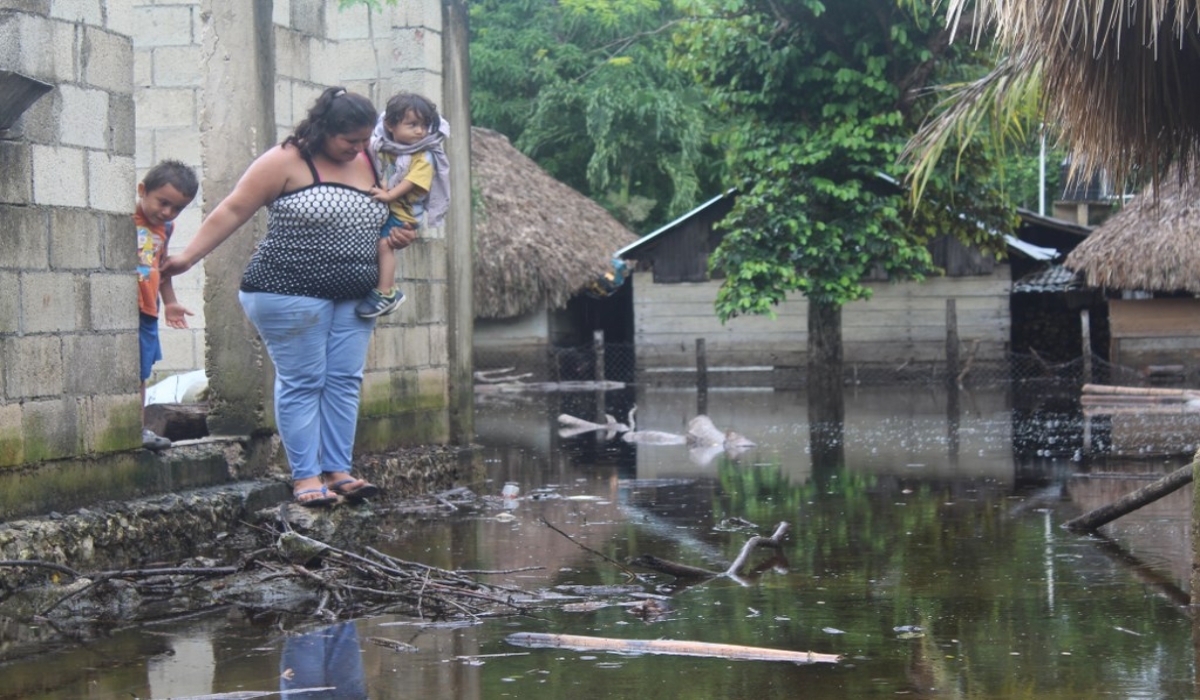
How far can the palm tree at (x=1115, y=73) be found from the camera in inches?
257

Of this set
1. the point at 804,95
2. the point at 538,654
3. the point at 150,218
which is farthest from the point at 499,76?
the point at 538,654

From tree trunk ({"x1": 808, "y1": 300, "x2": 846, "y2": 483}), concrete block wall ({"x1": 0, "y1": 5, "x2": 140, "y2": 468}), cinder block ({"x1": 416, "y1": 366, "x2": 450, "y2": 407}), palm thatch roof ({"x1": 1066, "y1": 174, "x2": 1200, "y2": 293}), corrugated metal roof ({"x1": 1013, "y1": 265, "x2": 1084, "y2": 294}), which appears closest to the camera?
concrete block wall ({"x1": 0, "y1": 5, "x2": 140, "y2": 468})

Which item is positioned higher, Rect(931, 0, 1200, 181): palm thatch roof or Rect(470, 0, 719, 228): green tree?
Rect(470, 0, 719, 228): green tree

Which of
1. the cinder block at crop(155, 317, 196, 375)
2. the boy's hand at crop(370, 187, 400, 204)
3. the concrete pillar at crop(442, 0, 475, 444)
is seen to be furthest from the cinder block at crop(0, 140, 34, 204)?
the cinder block at crop(155, 317, 196, 375)

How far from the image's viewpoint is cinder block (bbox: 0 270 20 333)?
5.91 m

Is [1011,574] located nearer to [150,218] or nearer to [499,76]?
[150,218]

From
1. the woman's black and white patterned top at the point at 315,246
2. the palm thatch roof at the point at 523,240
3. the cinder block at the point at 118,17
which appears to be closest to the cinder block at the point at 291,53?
the woman's black and white patterned top at the point at 315,246

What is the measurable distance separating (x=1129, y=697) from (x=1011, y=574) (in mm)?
2025

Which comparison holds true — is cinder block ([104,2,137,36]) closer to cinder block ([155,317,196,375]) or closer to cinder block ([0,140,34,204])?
cinder block ([0,140,34,204])

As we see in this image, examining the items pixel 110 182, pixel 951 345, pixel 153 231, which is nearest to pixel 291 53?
pixel 153 231

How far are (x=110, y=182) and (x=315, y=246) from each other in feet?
3.05

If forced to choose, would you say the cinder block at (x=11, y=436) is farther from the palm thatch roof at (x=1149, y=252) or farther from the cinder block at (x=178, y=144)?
the palm thatch roof at (x=1149, y=252)

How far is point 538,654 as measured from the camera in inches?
184

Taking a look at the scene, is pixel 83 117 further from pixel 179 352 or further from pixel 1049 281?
pixel 1049 281
